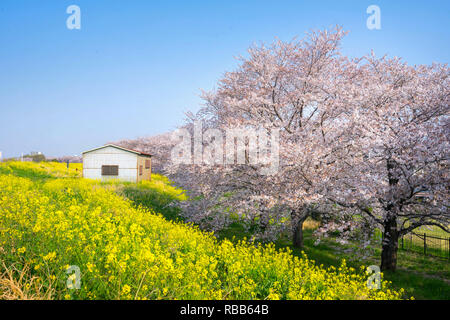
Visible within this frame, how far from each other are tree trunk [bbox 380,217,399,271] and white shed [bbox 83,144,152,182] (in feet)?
70.7

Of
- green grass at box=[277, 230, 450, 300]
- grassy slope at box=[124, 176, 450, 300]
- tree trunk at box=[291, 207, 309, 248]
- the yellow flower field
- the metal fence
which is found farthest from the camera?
the metal fence

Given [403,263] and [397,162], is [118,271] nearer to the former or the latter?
[397,162]

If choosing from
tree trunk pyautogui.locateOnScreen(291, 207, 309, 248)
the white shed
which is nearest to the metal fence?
tree trunk pyautogui.locateOnScreen(291, 207, 309, 248)

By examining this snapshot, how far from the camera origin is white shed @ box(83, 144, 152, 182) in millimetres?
26938

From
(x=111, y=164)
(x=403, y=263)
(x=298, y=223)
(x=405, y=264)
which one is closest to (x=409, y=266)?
(x=405, y=264)

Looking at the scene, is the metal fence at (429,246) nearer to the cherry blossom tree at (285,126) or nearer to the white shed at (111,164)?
the cherry blossom tree at (285,126)

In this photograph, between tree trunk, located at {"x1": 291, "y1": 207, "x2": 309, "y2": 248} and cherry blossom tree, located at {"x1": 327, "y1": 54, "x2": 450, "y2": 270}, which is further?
→ tree trunk, located at {"x1": 291, "y1": 207, "x2": 309, "y2": 248}

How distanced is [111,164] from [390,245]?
23674 mm

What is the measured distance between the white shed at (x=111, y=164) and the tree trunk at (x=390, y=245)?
70.7 feet

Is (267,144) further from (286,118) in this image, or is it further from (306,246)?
(306,246)

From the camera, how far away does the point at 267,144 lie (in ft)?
40.3

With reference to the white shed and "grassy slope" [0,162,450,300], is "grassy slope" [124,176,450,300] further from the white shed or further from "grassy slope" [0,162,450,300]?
the white shed

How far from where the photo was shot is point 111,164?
2708 centimetres
